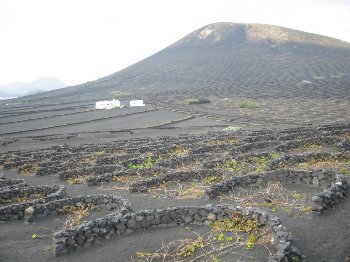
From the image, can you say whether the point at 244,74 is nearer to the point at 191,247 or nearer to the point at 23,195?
the point at 23,195

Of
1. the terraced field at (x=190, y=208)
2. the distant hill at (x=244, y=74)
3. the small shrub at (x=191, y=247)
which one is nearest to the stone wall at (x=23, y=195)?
the terraced field at (x=190, y=208)

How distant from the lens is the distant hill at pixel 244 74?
125000 mm

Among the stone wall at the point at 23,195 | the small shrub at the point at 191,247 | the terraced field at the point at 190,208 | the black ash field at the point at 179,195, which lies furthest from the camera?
the stone wall at the point at 23,195

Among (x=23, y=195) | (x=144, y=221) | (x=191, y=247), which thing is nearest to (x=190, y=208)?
(x=144, y=221)

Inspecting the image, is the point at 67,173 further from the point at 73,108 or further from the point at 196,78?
the point at 196,78

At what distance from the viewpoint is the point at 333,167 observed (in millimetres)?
25109

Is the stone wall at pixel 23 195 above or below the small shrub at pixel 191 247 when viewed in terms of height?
below

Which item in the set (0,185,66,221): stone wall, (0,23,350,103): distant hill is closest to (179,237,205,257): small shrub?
(0,185,66,221): stone wall

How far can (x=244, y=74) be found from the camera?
156 metres

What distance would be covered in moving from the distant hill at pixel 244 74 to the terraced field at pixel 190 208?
3276 inches

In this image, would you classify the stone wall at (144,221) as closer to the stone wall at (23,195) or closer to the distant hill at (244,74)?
the stone wall at (23,195)

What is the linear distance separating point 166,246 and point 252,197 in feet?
23.7

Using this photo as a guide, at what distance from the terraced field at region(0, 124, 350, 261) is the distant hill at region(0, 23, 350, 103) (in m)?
83.2

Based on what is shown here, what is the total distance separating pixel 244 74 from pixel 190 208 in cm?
14287
